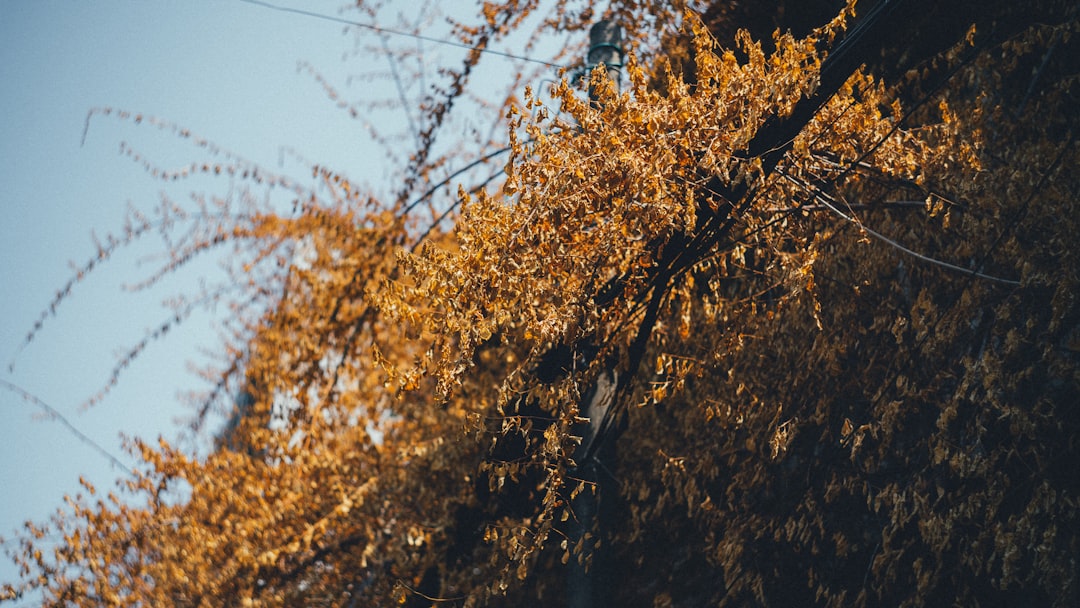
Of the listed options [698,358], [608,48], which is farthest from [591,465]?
[608,48]

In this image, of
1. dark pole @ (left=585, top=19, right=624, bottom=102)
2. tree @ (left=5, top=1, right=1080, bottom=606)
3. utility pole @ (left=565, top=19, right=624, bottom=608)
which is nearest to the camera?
tree @ (left=5, top=1, right=1080, bottom=606)

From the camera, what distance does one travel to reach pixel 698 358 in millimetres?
5336

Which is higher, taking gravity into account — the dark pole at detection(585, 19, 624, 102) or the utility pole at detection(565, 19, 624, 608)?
the dark pole at detection(585, 19, 624, 102)

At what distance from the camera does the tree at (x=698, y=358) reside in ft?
12.4

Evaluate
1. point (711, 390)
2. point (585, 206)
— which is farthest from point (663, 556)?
point (585, 206)

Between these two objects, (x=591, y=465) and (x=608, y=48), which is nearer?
(x=608, y=48)

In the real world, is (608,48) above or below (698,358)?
above

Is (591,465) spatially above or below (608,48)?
below

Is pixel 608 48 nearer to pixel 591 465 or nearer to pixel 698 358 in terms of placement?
pixel 698 358

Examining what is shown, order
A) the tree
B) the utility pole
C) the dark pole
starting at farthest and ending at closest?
the dark pole → the utility pole → the tree

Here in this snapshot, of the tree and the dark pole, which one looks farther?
the dark pole

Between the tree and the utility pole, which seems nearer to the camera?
the tree

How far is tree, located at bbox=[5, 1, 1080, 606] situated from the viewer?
12.4ft

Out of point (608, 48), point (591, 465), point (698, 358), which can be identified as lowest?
point (591, 465)
